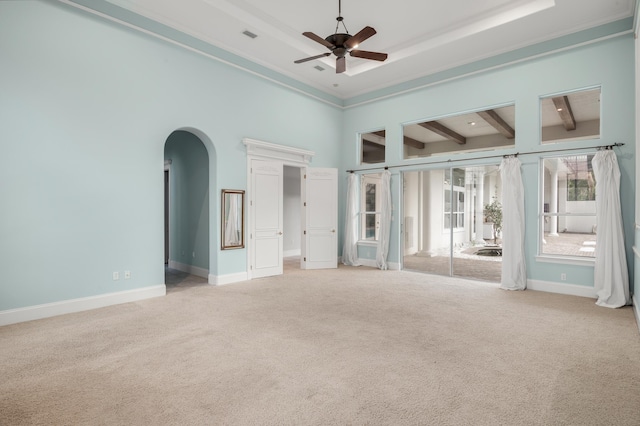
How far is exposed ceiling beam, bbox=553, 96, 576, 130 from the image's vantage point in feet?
17.9

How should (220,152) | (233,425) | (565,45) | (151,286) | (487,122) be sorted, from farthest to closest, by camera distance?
(487,122)
(220,152)
(565,45)
(151,286)
(233,425)

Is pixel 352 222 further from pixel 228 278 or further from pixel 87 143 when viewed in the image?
pixel 87 143

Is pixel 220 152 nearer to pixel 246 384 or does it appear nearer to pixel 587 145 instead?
pixel 246 384

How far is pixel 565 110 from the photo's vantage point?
5523 mm

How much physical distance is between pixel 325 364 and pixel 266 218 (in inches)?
164

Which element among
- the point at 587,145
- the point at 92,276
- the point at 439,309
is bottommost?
the point at 439,309

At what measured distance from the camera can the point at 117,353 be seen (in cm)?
307

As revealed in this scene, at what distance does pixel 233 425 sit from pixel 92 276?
11.6 ft

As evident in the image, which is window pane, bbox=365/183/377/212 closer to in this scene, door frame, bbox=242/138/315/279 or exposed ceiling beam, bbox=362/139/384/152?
exposed ceiling beam, bbox=362/139/384/152

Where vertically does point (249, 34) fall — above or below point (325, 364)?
above

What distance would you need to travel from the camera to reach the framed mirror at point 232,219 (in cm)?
599

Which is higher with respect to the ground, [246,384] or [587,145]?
[587,145]

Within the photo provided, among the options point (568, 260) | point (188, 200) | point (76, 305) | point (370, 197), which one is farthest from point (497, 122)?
point (76, 305)

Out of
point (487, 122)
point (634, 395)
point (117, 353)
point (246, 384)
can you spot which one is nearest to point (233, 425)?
point (246, 384)
